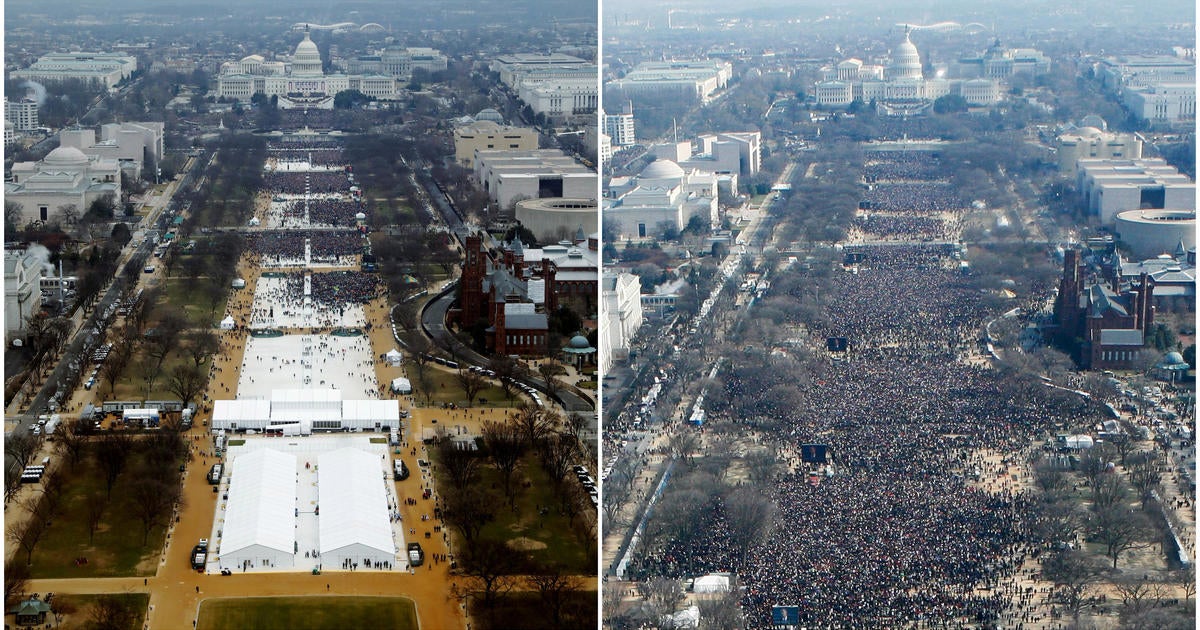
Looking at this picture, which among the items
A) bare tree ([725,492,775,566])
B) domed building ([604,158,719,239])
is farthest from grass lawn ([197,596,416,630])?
domed building ([604,158,719,239])

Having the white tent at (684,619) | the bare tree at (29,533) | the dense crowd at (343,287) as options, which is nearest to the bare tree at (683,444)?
the white tent at (684,619)

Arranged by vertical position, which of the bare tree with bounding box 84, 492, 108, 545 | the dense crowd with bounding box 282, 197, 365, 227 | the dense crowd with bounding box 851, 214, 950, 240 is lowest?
the bare tree with bounding box 84, 492, 108, 545

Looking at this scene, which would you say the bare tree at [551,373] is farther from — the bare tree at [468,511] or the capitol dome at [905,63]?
the capitol dome at [905,63]

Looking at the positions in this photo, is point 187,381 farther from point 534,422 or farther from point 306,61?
point 306,61

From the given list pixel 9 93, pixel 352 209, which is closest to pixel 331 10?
pixel 9 93

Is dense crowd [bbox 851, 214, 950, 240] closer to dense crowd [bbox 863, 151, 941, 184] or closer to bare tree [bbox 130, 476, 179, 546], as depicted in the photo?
dense crowd [bbox 863, 151, 941, 184]

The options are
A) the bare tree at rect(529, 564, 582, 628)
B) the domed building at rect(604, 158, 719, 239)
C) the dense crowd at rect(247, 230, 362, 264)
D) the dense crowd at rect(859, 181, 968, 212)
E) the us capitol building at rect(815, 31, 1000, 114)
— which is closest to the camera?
the bare tree at rect(529, 564, 582, 628)
